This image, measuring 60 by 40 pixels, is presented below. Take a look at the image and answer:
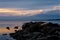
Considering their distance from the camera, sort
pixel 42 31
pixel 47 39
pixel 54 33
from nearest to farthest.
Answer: pixel 47 39 < pixel 54 33 < pixel 42 31

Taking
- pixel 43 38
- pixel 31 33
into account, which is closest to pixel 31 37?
pixel 31 33

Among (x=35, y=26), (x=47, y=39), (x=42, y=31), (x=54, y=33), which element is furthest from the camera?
(x=35, y=26)

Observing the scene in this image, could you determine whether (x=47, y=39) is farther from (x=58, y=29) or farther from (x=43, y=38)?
(x=58, y=29)

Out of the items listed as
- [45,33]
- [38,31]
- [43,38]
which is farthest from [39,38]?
[38,31]

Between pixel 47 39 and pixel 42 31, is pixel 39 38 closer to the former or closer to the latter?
pixel 47 39

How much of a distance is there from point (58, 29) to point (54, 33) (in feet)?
4.42

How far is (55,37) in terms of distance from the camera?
26.2 meters

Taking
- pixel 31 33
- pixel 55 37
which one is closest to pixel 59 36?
pixel 55 37

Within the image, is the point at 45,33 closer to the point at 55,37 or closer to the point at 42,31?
the point at 42,31

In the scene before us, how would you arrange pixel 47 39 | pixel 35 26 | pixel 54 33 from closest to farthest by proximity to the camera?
1. pixel 47 39
2. pixel 54 33
3. pixel 35 26

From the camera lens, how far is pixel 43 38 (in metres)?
26.3

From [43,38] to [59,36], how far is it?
155 centimetres

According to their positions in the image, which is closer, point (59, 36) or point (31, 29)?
point (59, 36)

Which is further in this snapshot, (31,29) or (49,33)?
(31,29)
